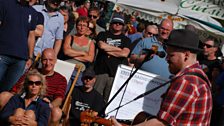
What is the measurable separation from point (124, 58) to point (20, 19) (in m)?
2.22

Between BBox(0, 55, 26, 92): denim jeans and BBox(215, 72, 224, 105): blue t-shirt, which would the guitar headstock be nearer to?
BBox(0, 55, 26, 92): denim jeans

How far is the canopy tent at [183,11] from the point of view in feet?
41.7


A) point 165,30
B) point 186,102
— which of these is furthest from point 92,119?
point 165,30

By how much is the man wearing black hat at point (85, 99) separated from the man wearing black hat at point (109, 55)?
1.84 ft

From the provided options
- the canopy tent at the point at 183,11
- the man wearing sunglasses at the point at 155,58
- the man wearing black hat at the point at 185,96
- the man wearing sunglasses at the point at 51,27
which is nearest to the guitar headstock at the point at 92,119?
the man wearing black hat at the point at 185,96

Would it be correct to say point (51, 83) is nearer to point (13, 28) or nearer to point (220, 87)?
point (13, 28)

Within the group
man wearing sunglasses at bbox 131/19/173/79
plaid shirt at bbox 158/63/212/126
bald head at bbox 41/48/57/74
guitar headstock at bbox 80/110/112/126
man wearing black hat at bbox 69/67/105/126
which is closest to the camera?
plaid shirt at bbox 158/63/212/126

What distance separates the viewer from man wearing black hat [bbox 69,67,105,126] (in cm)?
788

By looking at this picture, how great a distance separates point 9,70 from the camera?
730 centimetres

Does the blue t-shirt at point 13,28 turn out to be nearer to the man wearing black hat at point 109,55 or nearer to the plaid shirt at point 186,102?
the man wearing black hat at point 109,55

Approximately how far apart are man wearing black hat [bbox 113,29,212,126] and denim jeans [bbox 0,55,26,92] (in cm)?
342

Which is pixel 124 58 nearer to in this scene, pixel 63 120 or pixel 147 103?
pixel 63 120

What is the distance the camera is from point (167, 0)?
13.4 meters

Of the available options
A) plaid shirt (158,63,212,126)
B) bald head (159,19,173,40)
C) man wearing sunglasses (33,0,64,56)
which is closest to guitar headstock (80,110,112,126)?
plaid shirt (158,63,212,126)
